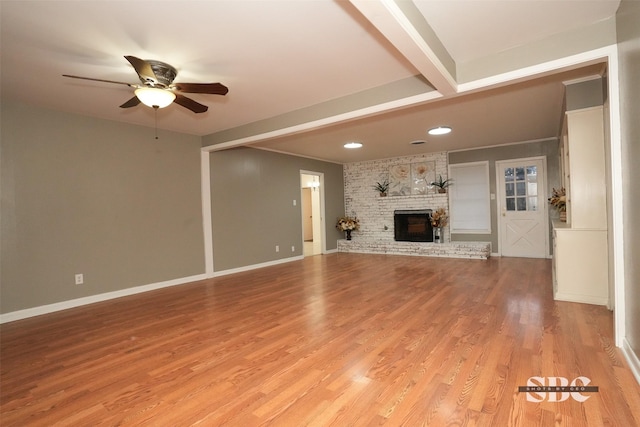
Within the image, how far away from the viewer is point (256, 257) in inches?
251

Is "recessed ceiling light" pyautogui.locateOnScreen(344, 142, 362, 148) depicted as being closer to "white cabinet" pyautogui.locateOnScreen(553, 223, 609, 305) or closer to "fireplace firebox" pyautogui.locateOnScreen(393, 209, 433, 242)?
"fireplace firebox" pyautogui.locateOnScreen(393, 209, 433, 242)

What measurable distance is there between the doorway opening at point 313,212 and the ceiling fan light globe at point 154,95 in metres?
4.87

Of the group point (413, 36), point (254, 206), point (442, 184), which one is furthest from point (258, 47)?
point (442, 184)

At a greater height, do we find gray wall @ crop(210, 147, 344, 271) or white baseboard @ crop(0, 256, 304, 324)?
gray wall @ crop(210, 147, 344, 271)

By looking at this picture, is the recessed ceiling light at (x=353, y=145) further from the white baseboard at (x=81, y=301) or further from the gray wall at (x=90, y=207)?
the white baseboard at (x=81, y=301)

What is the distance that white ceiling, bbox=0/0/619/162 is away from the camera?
82.4 inches

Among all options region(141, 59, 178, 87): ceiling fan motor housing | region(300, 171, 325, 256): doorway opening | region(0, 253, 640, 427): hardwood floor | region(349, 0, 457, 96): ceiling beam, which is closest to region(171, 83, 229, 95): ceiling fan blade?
region(141, 59, 178, 87): ceiling fan motor housing

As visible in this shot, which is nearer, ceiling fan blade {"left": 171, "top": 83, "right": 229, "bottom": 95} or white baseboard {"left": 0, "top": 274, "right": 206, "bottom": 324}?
ceiling fan blade {"left": 171, "top": 83, "right": 229, "bottom": 95}

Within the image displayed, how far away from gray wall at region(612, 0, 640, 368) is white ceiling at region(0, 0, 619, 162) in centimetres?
33

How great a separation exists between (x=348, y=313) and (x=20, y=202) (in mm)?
4028

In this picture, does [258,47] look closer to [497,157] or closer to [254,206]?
[254,206]

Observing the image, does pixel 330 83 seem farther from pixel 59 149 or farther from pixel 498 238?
pixel 498 238

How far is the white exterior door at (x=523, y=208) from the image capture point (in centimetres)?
648

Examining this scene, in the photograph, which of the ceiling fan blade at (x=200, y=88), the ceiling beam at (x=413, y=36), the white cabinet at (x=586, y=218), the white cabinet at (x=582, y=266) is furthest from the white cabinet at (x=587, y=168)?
the ceiling fan blade at (x=200, y=88)
